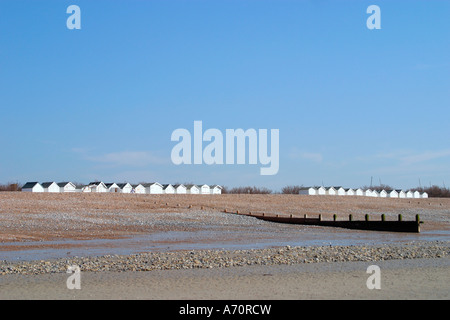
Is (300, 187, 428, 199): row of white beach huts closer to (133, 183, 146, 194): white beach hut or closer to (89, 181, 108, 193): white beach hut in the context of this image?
(133, 183, 146, 194): white beach hut

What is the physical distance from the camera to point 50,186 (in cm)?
10219

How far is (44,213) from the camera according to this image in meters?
38.8

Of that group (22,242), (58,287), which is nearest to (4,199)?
(22,242)

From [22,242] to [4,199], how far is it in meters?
21.4

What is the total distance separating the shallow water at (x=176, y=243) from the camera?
21938 millimetres

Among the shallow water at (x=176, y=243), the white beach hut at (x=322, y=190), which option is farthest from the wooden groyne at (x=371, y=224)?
the white beach hut at (x=322, y=190)

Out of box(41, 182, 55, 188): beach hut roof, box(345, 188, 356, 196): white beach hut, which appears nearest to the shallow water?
box(41, 182, 55, 188): beach hut roof

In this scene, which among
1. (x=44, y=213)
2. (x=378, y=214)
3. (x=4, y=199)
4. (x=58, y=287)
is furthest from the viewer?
(x=378, y=214)

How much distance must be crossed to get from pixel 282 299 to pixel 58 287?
5213 millimetres

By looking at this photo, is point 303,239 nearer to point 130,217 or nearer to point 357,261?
Answer: point 357,261

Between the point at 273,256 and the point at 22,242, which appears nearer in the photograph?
the point at 273,256

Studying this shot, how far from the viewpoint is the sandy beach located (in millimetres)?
Answer: 12516

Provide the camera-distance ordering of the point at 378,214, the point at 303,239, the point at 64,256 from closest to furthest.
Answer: the point at 64,256 < the point at 303,239 < the point at 378,214
